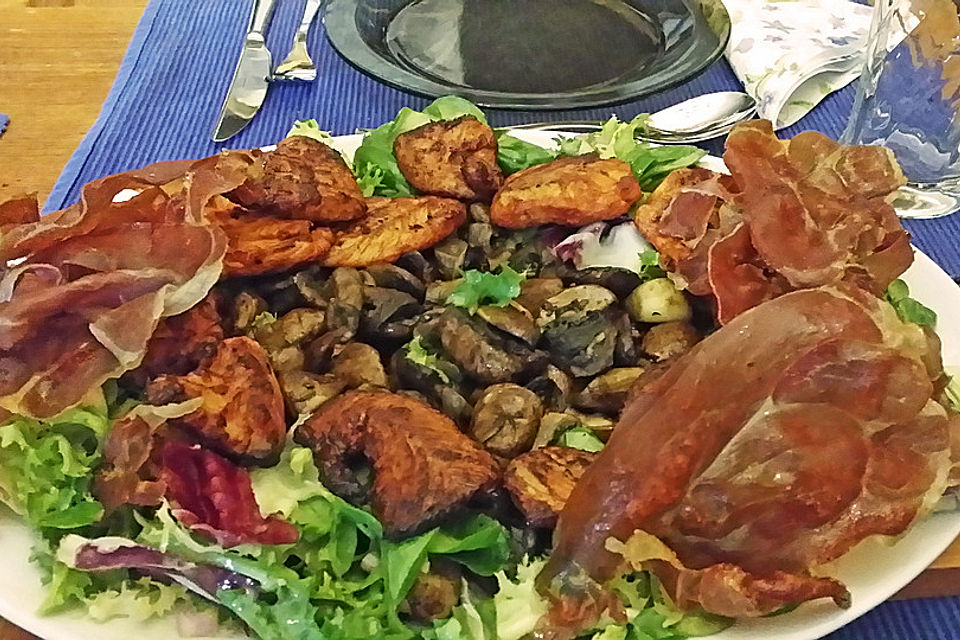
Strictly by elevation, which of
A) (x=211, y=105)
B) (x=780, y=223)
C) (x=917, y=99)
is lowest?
(x=211, y=105)

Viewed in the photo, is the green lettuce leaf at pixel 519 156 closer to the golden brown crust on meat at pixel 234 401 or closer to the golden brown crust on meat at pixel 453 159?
the golden brown crust on meat at pixel 453 159

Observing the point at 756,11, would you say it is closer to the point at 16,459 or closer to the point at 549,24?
the point at 549,24

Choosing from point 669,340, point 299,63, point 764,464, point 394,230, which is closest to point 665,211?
point 669,340

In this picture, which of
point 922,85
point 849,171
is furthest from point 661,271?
point 922,85

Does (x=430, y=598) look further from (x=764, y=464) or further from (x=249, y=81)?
(x=249, y=81)

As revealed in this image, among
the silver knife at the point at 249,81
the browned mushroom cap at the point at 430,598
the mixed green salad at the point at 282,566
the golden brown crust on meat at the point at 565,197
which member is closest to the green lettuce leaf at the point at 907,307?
the golden brown crust on meat at the point at 565,197

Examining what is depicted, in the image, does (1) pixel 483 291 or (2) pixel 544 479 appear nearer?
(2) pixel 544 479

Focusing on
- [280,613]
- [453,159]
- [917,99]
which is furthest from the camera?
[917,99]
